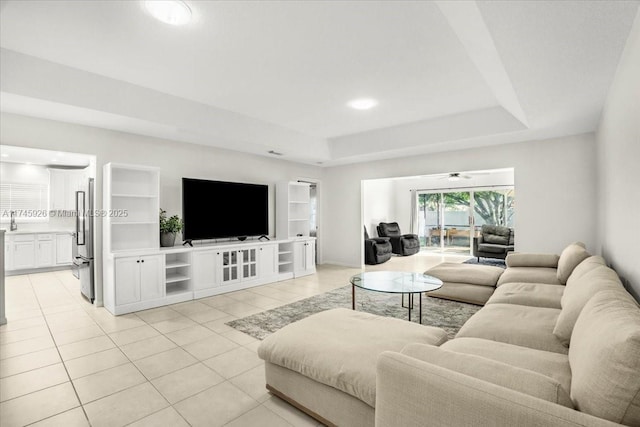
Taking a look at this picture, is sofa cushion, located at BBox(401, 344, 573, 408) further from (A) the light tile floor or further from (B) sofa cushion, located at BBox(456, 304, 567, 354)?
(A) the light tile floor

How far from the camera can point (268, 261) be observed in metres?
5.55

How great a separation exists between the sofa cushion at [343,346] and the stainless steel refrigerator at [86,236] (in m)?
3.41

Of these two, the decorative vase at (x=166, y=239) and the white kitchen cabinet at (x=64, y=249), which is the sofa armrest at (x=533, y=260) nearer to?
the decorative vase at (x=166, y=239)

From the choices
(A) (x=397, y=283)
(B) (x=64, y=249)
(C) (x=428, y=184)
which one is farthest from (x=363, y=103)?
(B) (x=64, y=249)

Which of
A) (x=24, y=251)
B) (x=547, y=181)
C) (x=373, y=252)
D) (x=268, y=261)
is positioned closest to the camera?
(x=547, y=181)

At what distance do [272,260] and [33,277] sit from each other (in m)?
4.70

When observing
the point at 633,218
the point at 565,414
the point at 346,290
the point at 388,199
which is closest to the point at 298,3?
the point at 565,414

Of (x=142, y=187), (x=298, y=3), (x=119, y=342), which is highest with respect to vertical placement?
(x=298, y=3)

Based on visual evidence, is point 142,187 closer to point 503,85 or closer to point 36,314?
point 36,314

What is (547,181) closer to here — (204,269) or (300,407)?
(300,407)

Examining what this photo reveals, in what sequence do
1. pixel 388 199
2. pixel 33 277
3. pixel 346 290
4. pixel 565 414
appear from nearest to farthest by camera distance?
1. pixel 565 414
2. pixel 346 290
3. pixel 33 277
4. pixel 388 199

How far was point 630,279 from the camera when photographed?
2.25 meters

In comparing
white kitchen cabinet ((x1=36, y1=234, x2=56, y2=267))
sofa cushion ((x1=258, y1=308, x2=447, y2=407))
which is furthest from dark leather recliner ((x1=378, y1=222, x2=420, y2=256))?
white kitchen cabinet ((x1=36, y1=234, x2=56, y2=267))

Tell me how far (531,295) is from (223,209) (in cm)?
430
